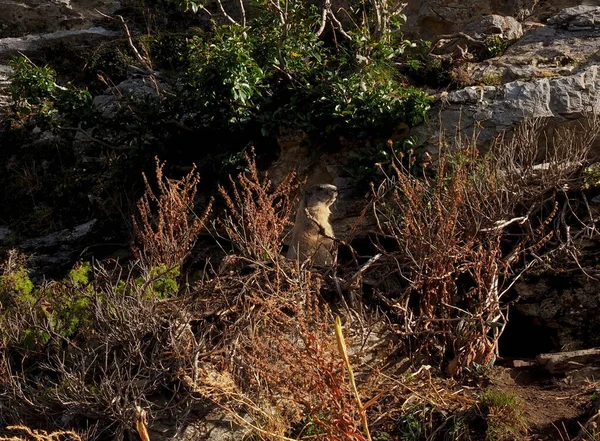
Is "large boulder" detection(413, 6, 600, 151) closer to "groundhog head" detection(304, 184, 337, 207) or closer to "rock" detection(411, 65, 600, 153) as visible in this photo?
"rock" detection(411, 65, 600, 153)

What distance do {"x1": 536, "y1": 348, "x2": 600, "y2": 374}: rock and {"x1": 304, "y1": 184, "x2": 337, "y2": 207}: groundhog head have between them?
2.62 meters

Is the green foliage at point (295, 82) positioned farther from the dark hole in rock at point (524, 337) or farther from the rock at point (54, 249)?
the dark hole in rock at point (524, 337)

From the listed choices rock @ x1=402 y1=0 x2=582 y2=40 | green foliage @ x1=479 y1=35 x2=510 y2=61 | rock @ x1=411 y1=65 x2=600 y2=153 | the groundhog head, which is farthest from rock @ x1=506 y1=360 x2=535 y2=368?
rock @ x1=402 y1=0 x2=582 y2=40

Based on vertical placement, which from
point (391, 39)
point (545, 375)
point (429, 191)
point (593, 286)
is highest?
point (391, 39)

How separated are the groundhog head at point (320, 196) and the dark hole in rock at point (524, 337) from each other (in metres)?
2.05

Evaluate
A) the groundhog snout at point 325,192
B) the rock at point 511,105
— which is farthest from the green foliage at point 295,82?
the groundhog snout at point 325,192

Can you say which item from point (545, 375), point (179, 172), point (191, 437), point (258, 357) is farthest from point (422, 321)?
point (179, 172)

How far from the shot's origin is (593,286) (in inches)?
251

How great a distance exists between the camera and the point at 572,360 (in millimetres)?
5656

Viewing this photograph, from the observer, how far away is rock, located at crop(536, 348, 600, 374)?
563cm

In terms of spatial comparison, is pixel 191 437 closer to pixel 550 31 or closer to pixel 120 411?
pixel 120 411

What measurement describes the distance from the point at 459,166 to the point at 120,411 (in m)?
3.19

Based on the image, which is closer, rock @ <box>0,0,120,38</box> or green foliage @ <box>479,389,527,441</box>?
green foliage @ <box>479,389,527,441</box>

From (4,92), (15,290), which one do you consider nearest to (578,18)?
(15,290)
